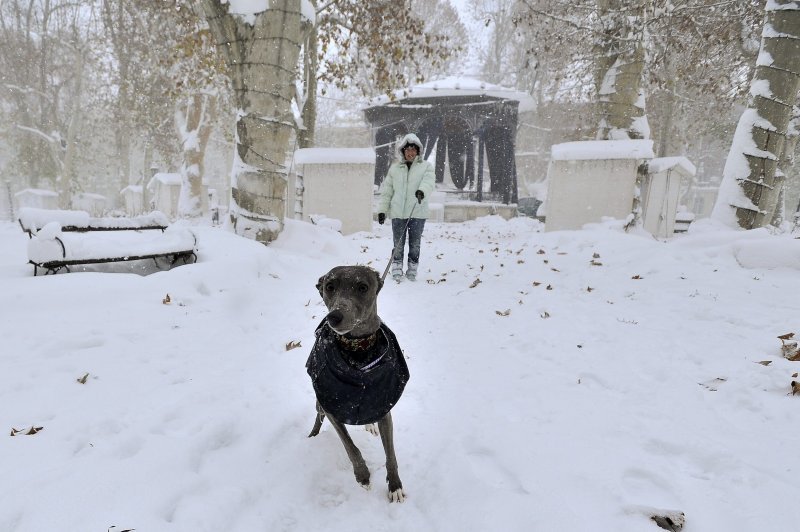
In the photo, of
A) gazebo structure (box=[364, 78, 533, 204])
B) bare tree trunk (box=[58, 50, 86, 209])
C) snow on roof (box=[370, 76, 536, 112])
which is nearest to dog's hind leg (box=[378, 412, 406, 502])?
gazebo structure (box=[364, 78, 533, 204])

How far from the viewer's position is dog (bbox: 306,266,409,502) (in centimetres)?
189

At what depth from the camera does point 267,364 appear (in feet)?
10.9

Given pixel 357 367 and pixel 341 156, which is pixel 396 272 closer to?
pixel 357 367

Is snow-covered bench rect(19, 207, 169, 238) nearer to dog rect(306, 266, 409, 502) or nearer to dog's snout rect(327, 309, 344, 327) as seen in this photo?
dog rect(306, 266, 409, 502)

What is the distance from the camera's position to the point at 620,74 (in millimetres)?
8938

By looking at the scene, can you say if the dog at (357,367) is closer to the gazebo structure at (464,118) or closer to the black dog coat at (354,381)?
the black dog coat at (354,381)

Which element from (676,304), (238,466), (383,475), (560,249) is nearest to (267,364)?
(238,466)

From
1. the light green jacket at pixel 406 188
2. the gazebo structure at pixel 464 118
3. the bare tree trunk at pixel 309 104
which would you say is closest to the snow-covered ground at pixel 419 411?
the light green jacket at pixel 406 188

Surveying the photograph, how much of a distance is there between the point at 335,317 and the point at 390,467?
2.80 feet

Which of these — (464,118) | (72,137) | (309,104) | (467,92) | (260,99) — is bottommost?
(260,99)

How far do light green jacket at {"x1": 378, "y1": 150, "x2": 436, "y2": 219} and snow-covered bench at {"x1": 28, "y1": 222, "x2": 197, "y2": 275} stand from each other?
2.73 metres

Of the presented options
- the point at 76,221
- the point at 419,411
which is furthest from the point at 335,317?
the point at 76,221

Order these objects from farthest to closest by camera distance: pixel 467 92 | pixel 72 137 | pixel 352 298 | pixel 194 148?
1. pixel 467 92
2. pixel 72 137
3. pixel 194 148
4. pixel 352 298

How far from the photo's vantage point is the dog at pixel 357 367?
1892 millimetres
